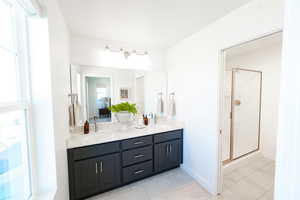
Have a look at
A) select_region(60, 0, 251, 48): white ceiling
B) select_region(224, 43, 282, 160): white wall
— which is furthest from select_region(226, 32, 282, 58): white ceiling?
select_region(60, 0, 251, 48): white ceiling

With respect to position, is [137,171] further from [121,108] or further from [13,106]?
[13,106]

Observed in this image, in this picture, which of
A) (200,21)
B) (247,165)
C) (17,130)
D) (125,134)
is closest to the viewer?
(17,130)

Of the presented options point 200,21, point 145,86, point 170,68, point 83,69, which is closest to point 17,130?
point 83,69

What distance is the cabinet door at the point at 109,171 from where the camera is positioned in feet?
5.69

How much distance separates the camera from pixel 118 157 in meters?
1.83

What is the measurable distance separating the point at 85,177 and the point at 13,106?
1.28 m

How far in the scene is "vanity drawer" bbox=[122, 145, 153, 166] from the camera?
188 cm

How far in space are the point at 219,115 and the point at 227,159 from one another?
5.00 feet

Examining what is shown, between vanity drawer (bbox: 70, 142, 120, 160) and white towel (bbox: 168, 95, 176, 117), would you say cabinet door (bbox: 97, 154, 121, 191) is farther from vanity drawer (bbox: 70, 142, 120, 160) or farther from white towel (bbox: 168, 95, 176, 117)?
white towel (bbox: 168, 95, 176, 117)

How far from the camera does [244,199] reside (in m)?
1.69

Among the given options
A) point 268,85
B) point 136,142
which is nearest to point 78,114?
point 136,142

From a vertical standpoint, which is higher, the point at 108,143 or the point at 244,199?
the point at 108,143

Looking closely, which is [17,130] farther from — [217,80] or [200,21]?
[200,21]

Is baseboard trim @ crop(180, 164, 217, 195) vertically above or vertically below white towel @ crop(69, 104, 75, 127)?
below
